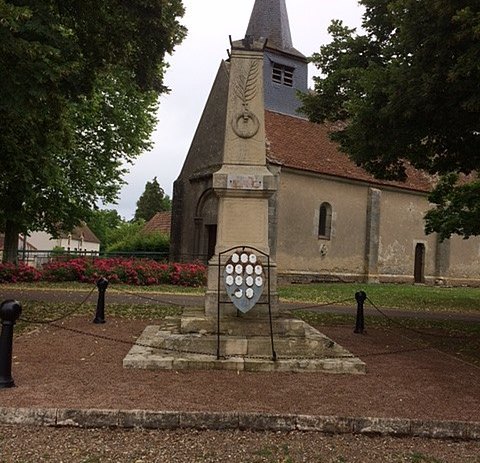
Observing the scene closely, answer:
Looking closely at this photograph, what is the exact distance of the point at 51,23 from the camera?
8.73 meters

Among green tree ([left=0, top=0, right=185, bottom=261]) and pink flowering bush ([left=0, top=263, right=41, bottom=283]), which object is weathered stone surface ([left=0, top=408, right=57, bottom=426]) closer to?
green tree ([left=0, top=0, right=185, bottom=261])

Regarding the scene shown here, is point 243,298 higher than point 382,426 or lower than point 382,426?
higher

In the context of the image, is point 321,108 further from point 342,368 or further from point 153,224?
point 153,224

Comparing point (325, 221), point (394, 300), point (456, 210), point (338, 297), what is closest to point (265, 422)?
point (456, 210)

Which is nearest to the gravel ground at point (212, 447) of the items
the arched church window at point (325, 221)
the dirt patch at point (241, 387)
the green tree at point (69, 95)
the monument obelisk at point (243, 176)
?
the dirt patch at point (241, 387)

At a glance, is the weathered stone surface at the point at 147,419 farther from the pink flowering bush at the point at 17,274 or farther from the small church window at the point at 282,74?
the small church window at the point at 282,74

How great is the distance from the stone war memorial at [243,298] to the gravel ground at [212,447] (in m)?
1.94

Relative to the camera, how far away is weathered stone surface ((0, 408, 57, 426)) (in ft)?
14.6

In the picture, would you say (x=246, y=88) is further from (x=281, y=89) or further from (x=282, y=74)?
(x=282, y=74)

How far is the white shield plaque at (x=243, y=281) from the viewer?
6.98 metres

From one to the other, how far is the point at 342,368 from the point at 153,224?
35575 mm

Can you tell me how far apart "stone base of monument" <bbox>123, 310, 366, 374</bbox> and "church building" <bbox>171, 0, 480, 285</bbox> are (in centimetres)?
1599

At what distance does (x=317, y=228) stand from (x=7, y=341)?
21.2m

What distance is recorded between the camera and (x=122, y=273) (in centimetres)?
1927
